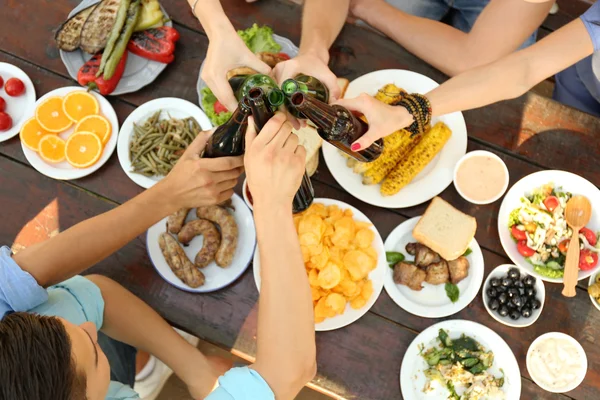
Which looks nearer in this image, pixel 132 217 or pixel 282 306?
pixel 282 306

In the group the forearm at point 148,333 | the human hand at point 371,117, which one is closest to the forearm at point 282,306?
the human hand at point 371,117

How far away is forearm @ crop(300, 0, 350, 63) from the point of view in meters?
2.03

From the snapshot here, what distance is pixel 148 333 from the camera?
2137 millimetres

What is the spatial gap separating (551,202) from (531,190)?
0.10 meters

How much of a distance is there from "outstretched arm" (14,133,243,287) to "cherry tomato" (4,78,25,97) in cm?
91

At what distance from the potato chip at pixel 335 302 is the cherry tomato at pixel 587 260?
101 centimetres

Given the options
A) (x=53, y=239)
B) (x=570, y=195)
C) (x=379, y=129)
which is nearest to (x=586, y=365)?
(x=570, y=195)

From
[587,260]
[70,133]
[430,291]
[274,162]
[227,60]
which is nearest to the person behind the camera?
[274,162]

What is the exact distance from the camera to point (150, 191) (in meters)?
1.99

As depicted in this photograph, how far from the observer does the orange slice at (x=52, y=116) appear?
7.74 feet

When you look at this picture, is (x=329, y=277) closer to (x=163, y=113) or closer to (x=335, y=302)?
(x=335, y=302)

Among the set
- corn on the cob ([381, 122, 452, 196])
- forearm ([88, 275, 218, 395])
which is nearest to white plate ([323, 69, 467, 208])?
corn on the cob ([381, 122, 452, 196])

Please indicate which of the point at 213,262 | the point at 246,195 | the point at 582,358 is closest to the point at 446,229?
the point at 582,358

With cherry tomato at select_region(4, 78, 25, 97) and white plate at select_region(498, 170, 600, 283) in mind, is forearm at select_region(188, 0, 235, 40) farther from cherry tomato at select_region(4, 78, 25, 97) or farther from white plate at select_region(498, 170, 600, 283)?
white plate at select_region(498, 170, 600, 283)
